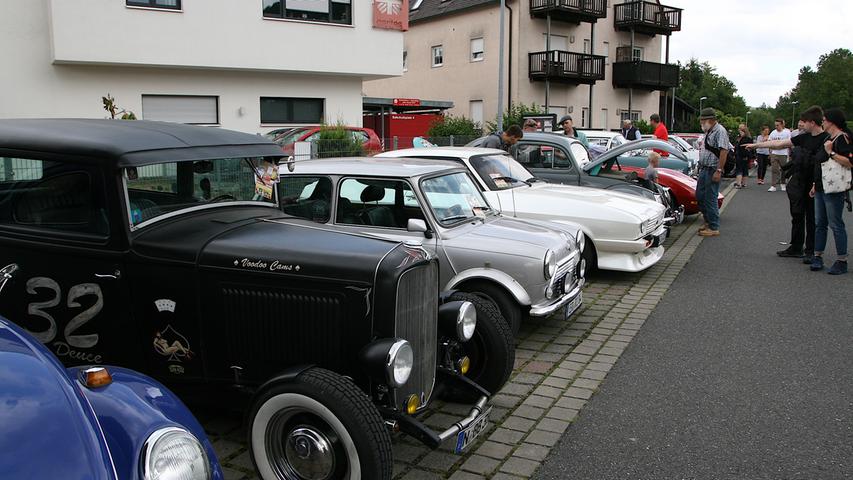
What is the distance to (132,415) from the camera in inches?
107

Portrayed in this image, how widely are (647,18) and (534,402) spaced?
38.6 metres

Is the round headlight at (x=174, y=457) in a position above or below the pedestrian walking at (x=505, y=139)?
below

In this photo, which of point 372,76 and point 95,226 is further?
point 372,76

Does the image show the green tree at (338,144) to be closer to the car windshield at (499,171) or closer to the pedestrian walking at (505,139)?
the pedestrian walking at (505,139)

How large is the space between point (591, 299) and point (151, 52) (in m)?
14.1

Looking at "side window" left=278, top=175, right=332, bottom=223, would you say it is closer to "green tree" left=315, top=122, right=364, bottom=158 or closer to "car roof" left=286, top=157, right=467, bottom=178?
"car roof" left=286, top=157, right=467, bottom=178

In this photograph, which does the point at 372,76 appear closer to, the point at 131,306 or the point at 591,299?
the point at 591,299

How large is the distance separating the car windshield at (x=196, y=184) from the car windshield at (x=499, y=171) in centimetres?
388

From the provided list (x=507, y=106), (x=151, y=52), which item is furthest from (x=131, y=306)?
(x=507, y=106)

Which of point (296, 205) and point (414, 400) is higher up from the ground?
point (296, 205)

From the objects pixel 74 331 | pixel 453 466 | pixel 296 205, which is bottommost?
Result: pixel 453 466

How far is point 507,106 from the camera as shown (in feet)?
112

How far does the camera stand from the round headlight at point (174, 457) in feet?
8.11

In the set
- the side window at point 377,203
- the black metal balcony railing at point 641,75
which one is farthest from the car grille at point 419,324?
the black metal balcony railing at point 641,75
